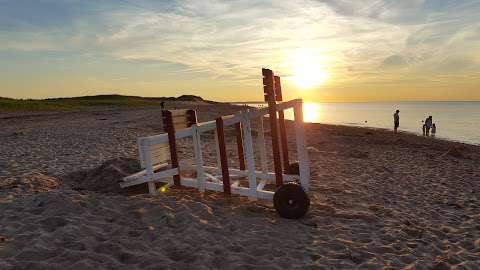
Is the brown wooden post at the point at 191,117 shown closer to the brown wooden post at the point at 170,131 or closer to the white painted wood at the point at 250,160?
the brown wooden post at the point at 170,131

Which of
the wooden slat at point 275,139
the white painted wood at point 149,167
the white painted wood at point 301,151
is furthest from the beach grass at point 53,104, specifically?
the wooden slat at point 275,139

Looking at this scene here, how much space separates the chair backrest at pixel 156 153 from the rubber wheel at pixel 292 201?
116 inches

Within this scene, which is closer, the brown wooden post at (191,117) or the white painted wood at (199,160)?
the white painted wood at (199,160)

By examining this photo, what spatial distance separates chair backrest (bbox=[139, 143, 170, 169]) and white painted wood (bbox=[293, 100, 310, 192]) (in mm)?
3149

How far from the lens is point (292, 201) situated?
7.09 m

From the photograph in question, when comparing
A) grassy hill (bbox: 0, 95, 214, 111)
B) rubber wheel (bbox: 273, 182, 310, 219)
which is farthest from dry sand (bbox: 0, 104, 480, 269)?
grassy hill (bbox: 0, 95, 214, 111)

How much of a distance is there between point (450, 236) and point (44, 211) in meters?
7.28

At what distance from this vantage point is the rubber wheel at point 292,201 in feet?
23.1

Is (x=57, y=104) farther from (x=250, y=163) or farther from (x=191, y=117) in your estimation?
(x=250, y=163)

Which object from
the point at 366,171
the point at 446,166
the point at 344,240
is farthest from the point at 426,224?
the point at 446,166

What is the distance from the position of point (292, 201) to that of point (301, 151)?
1062mm

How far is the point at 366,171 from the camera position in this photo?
44.0 feet

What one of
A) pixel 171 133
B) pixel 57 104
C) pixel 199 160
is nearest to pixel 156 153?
pixel 171 133

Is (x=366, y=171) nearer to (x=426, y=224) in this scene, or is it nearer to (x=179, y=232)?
(x=426, y=224)
